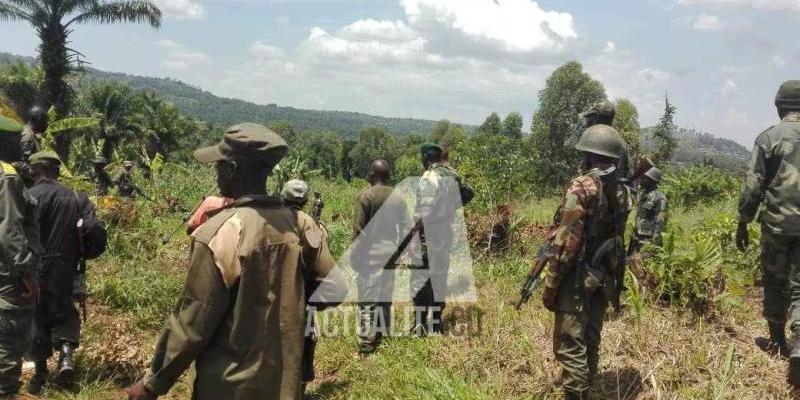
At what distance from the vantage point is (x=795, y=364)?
353cm

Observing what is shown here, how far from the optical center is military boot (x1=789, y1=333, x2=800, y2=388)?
349 cm

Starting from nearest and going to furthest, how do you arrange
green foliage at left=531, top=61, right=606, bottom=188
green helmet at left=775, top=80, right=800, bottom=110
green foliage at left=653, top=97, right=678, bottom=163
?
green helmet at left=775, top=80, right=800, bottom=110 → green foliage at left=653, top=97, right=678, bottom=163 → green foliage at left=531, top=61, right=606, bottom=188

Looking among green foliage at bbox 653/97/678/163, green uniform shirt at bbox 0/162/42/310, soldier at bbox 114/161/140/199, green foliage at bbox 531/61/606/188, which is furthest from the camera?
green foliage at bbox 531/61/606/188

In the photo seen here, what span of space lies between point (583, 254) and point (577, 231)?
17 centimetres

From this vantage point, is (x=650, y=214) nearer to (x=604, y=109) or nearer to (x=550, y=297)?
(x=604, y=109)

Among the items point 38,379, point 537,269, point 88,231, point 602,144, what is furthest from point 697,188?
point 38,379

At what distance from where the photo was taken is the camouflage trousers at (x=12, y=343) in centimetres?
333

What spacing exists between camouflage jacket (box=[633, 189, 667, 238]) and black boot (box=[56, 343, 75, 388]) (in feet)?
18.4

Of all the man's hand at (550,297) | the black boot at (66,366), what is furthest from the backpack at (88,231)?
the man's hand at (550,297)

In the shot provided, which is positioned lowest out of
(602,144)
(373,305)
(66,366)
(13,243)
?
(66,366)

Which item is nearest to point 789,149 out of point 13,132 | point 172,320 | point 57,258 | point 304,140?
point 172,320

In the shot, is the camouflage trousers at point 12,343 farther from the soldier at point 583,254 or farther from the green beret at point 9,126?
the soldier at point 583,254

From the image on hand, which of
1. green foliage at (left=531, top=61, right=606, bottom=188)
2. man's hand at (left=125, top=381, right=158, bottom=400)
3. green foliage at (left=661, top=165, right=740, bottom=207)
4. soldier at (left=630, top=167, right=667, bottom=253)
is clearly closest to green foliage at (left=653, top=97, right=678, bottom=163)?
green foliage at (left=661, top=165, right=740, bottom=207)

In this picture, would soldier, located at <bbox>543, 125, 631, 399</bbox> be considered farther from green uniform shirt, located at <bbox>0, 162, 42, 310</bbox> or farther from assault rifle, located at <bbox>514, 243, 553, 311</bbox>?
green uniform shirt, located at <bbox>0, 162, 42, 310</bbox>
